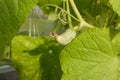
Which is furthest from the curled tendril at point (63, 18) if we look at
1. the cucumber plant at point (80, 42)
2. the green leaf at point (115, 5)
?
the green leaf at point (115, 5)

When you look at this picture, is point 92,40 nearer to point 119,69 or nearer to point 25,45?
point 119,69

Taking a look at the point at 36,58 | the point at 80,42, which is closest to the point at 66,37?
the point at 80,42

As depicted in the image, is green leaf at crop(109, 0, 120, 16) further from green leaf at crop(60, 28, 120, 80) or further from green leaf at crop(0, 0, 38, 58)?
green leaf at crop(0, 0, 38, 58)

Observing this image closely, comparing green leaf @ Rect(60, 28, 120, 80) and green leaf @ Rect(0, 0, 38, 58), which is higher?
green leaf @ Rect(0, 0, 38, 58)

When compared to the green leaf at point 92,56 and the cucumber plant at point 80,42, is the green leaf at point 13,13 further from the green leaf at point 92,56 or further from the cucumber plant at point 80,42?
the green leaf at point 92,56

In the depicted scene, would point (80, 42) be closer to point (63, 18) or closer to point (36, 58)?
point (63, 18)

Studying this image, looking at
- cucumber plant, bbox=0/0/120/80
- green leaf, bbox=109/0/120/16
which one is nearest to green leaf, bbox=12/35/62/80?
cucumber plant, bbox=0/0/120/80

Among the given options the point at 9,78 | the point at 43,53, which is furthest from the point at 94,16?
the point at 9,78
